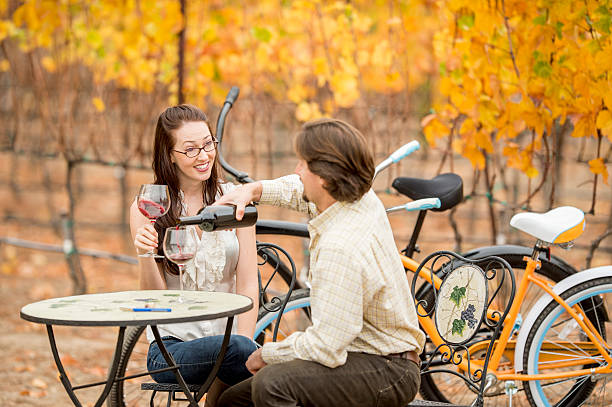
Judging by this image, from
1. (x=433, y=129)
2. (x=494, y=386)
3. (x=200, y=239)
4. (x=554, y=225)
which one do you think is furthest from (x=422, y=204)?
(x=433, y=129)

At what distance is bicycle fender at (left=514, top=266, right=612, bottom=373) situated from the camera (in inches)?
110

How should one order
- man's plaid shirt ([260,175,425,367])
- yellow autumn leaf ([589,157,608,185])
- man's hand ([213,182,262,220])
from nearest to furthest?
man's plaid shirt ([260,175,425,367])
man's hand ([213,182,262,220])
yellow autumn leaf ([589,157,608,185])

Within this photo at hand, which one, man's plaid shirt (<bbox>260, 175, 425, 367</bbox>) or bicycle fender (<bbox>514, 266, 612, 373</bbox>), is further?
bicycle fender (<bbox>514, 266, 612, 373</bbox>)

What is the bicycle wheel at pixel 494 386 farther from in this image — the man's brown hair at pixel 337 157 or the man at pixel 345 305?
the man's brown hair at pixel 337 157

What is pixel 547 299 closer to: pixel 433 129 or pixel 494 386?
pixel 494 386

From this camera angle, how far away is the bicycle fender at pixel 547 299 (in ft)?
9.19

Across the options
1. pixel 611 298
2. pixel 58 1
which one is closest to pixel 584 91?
pixel 611 298

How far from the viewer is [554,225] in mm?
2744

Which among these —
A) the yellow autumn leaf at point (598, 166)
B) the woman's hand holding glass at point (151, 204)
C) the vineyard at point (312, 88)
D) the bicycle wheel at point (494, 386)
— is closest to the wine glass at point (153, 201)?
the woman's hand holding glass at point (151, 204)

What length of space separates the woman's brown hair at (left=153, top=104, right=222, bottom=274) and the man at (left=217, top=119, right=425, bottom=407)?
701 millimetres

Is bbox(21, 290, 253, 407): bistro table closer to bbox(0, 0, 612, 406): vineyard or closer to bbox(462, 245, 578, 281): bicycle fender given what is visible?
bbox(462, 245, 578, 281): bicycle fender

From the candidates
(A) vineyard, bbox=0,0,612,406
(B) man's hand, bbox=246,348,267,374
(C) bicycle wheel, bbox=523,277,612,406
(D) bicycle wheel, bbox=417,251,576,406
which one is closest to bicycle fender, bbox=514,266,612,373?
(C) bicycle wheel, bbox=523,277,612,406

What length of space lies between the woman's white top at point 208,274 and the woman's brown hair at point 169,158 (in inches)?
1.8

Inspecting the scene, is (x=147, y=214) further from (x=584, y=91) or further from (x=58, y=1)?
(x=58, y=1)
